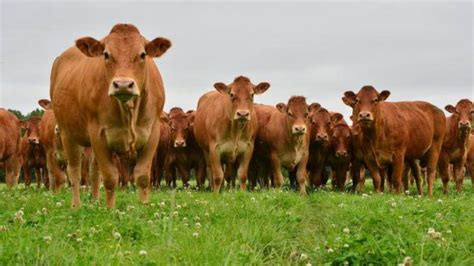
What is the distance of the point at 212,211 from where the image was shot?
7.93 meters

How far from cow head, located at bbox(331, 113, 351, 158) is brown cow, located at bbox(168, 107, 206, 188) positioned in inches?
198

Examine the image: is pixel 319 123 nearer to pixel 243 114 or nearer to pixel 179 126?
pixel 243 114

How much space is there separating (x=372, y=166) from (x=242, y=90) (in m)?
4.47

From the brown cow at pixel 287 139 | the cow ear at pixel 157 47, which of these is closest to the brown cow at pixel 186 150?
the brown cow at pixel 287 139

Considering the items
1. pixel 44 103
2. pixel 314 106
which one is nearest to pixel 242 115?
pixel 314 106

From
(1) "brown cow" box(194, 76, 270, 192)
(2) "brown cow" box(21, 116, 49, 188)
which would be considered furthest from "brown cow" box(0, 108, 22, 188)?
(1) "brown cow" box(194, 76, 270, 192)

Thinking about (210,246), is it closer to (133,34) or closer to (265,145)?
(133,34)

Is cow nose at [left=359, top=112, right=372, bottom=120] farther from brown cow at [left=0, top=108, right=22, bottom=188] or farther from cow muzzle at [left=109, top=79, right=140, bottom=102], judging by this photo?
brown cow at [left=0, top=108, right=22, bottom=188]

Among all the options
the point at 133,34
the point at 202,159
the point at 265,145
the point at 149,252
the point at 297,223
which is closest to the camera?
the point at 149,252

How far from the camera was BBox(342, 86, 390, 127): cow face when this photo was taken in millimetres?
15320

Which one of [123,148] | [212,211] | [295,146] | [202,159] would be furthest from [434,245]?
[202,159]

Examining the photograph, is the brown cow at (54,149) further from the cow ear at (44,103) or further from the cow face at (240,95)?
the cow face at (240,95)

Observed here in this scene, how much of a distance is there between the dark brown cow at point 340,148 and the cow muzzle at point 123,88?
12595 millimetres

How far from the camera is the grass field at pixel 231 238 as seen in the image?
4.51 m
